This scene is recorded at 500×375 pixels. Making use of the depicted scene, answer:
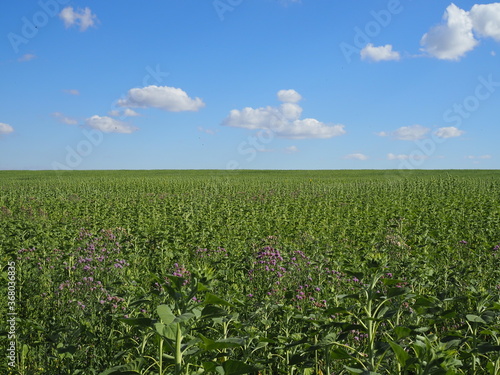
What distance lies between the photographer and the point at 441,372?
1.93m

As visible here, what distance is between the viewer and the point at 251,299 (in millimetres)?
5883

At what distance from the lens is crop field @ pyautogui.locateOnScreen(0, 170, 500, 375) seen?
2.30 meters

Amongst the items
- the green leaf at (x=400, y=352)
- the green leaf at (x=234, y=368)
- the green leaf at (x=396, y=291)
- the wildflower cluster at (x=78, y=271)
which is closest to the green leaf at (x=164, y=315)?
the green leaf at (x=234, y=368)

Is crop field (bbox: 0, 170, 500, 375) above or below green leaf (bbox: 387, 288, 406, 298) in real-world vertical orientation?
below

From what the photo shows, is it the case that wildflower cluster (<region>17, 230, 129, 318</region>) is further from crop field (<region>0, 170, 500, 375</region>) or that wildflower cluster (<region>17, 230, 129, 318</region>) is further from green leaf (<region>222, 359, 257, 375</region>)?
green leaf (<region>222, 359, 257, 375</region>)

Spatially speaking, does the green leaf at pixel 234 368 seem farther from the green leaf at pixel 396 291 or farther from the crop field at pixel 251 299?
the green leaf at pixel 396 291

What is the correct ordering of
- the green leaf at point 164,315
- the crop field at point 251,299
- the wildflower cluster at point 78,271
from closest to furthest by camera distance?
1. the green leaf at point 164,315
2. the crop field at point 251,299
3. the wildflower cluster at point 78,271

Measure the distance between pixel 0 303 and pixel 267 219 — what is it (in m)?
9.16

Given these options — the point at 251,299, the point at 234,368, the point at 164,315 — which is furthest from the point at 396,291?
the point at 251,299

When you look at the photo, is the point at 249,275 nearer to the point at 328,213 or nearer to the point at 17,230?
the point at 17,230

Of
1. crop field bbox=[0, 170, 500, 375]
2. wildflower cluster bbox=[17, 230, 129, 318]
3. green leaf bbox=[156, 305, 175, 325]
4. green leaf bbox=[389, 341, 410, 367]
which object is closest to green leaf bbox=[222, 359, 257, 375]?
crop field bbox=[0, 170, 500, 375]

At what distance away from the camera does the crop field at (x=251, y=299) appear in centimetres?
230

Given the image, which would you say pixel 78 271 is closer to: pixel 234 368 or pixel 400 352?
pixel 234 368

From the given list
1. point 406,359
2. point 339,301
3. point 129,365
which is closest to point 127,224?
point 339,301
